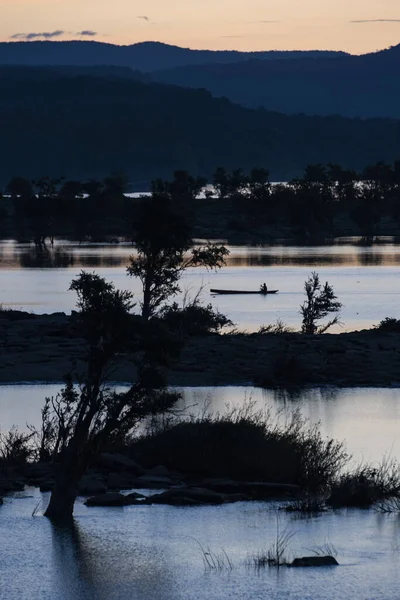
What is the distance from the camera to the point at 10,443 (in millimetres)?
17062

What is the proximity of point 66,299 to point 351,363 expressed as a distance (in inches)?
1070

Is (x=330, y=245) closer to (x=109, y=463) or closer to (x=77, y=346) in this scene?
(x=77, y=346)

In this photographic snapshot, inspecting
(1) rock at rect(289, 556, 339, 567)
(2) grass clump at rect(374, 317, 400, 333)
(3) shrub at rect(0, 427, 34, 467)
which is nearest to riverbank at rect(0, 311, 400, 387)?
(2) grass clump at rect(374, 317, 400, 333)

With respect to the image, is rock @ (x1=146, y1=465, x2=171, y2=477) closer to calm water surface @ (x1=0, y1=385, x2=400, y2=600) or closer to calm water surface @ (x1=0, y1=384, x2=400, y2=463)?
calm water surface @ (x1=0, y1=385, x2=400, y2=600)

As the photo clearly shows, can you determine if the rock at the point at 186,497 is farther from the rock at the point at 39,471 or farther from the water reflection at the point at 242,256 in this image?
the water reflection at the point at 242,256

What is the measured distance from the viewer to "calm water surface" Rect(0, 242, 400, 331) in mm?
50938

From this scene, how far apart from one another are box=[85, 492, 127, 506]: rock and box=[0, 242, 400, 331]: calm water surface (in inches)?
1078

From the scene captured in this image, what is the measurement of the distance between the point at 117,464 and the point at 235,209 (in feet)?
352

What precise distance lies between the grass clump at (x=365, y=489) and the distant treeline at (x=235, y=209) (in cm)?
9012

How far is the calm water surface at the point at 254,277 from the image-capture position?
50938mm

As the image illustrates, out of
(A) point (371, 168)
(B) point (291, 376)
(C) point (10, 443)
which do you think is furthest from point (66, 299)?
(A) point (371, 168)

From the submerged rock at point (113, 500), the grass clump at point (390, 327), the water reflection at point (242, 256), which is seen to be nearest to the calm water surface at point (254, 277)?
the water reflection at point (242, 256)

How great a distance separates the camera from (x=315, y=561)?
40.2 feet

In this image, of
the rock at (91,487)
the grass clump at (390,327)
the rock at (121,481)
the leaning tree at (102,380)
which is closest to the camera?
the leaning tree at (102,380)
